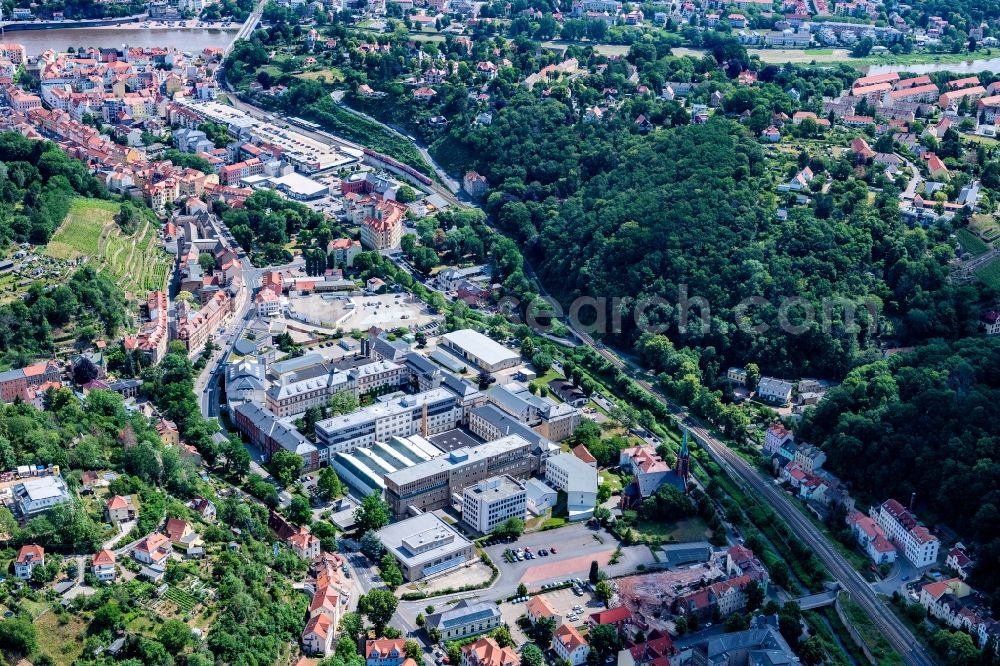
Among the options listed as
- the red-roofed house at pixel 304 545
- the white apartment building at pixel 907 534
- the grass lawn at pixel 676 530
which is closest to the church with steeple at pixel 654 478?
the grass lawn at pixel 676 530

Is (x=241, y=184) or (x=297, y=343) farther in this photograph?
(x=241, y=184)

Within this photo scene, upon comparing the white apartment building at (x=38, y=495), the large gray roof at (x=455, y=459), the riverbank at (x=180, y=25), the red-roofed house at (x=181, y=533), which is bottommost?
the large gray roof at (x=455, y=459)

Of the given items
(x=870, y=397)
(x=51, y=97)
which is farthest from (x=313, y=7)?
(x=870, y=397)

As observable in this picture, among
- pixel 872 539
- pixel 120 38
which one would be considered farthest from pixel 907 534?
pixel 120 38

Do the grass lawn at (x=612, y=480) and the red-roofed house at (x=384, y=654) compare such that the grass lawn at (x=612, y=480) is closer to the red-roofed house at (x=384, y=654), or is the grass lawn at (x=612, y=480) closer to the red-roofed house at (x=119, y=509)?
the red-roofed house at (x=384, y=654)

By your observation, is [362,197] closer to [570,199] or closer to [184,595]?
[570,199]

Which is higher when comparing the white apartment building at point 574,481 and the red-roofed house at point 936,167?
the red-roofed house at point 936,167
